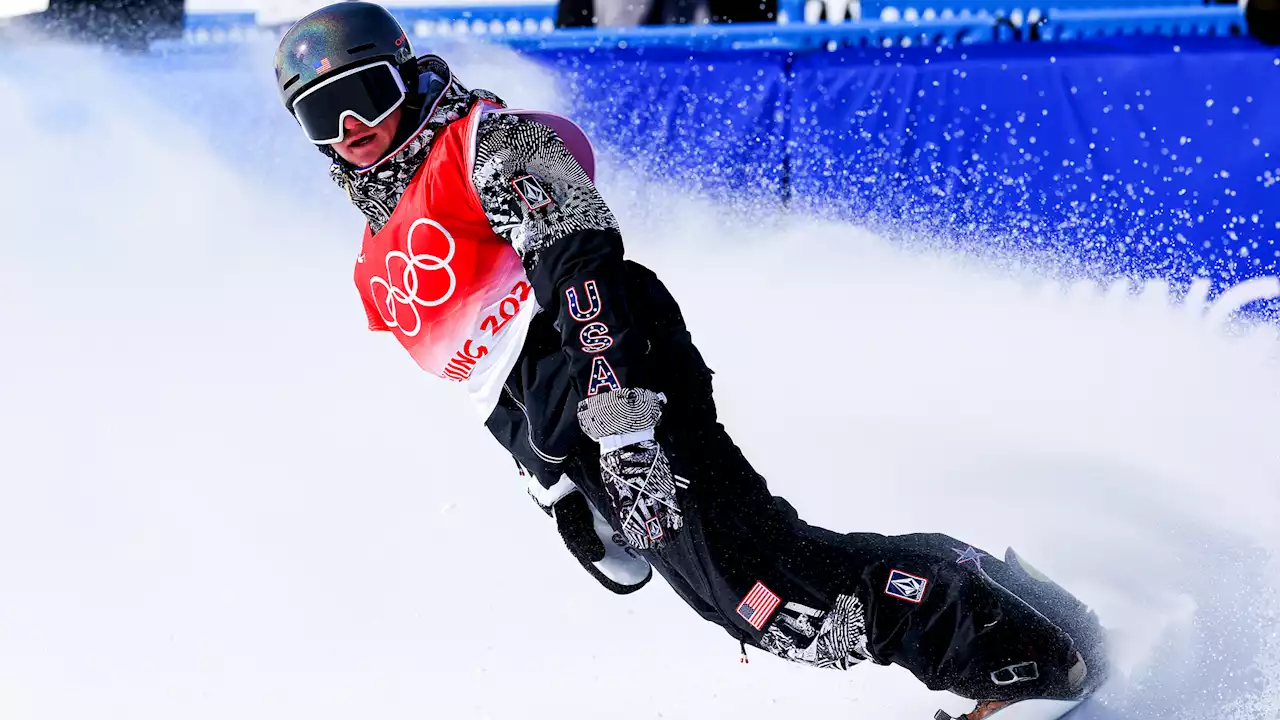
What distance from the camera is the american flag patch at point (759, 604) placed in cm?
232

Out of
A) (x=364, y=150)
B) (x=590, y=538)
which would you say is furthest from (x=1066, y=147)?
(x=364, y=150)

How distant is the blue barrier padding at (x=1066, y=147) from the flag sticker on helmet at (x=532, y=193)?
7.16 feet

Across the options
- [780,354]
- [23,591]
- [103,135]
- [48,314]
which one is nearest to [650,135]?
[780,354]

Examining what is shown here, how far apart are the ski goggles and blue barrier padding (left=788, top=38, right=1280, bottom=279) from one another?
6.98 feet

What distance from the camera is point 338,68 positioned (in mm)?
2205

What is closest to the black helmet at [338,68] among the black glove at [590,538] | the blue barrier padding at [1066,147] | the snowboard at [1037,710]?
the black glove at [590,538]

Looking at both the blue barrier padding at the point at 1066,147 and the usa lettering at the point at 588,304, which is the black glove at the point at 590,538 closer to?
the usa lettering at the point at 588,304

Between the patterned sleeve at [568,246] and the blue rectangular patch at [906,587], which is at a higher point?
the patterned sleeve at [568,246]

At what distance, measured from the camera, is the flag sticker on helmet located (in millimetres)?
2086

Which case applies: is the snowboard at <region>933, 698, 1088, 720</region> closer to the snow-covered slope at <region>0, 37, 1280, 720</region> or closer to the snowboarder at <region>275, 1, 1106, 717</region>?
the snowboarder at <region>275, 1, 1106, 717</region>

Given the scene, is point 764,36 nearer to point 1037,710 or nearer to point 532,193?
point 532,193

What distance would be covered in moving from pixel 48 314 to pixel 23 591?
3.58ft

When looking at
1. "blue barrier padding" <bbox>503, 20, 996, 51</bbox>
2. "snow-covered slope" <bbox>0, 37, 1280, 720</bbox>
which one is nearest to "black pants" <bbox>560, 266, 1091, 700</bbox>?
"snow-covered slope" <bbox>0, 37, 1280, 720</bbox>

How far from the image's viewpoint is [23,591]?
404 centimetres
